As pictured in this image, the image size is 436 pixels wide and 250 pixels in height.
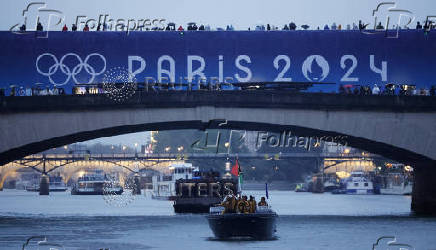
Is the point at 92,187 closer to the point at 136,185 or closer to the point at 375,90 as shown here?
the point at 136,185

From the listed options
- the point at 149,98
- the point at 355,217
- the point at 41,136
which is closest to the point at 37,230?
the point at 41,136

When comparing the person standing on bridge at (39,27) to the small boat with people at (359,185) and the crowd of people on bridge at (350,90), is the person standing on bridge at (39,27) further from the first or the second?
the small boat with people at (359,185)

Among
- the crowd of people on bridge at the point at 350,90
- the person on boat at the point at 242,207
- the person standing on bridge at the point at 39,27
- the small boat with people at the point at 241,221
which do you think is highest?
the person standing on bridge at the point at 39,27

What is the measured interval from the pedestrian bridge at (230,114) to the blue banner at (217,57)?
12.3ft

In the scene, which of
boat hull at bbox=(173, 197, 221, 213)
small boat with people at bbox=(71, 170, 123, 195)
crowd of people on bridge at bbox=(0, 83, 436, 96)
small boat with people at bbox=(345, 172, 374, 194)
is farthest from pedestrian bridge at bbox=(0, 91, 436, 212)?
small boat with people at bbox=(71, 170, 123, 195)

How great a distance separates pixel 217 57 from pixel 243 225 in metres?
21.6

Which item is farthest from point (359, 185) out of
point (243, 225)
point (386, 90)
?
point (243, 225)

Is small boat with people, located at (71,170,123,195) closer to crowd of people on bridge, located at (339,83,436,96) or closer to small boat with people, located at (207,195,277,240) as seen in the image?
crowd of people on bridge, located at (339,83,436,96)

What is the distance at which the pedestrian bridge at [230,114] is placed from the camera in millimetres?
66438

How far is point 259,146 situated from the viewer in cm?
19188

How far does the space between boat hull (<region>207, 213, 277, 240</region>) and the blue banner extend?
2013 cm

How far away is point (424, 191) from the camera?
75.5 metres

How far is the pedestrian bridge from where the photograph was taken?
66438mm

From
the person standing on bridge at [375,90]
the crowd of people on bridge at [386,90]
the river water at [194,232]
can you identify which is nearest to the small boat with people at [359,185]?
the river water at [194,232]
